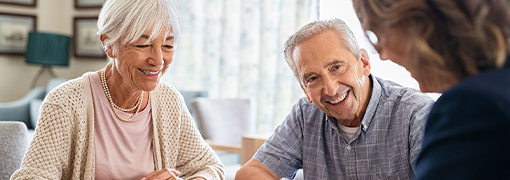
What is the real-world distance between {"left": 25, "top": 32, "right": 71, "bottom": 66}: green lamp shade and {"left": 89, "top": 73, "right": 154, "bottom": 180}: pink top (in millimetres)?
4216

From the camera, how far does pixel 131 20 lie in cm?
158

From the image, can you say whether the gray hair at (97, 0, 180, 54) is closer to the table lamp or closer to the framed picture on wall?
A: the table lamp

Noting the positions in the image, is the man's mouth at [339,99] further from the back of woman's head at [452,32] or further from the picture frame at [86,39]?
the picture frame at [86,39]

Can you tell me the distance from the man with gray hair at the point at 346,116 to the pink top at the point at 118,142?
0.33 meters

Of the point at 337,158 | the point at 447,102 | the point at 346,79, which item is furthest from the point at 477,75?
the point at 337,158

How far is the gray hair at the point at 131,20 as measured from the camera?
1585mm

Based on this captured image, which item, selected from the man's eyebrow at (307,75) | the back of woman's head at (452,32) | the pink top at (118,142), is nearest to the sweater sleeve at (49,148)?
the pink top at (118,142)

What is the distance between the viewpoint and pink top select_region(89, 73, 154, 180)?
1655mm

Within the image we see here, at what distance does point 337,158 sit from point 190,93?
10.4 ft

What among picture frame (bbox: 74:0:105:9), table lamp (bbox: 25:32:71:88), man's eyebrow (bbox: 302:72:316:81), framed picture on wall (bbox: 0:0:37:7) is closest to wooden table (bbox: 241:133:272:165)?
man's eyebrow (bbox: 302:72:316:81)

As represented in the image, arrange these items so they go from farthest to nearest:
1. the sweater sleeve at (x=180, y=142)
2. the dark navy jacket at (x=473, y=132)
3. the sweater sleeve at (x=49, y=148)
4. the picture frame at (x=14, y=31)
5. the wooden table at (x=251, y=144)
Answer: the picture frame at (x=14, y=31) → the wooden table at (x=251, y=144) → the sweater sleeve at (x=180, y=142) → the sweater sleeve at (x=49, y=148) → the dark navy jacket at (x=473, y=132)

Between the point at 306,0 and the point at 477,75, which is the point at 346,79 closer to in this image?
the point at 477,75

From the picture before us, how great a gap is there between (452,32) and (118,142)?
4.16ft

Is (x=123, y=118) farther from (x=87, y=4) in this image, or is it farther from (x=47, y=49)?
(x=87, y=4)
